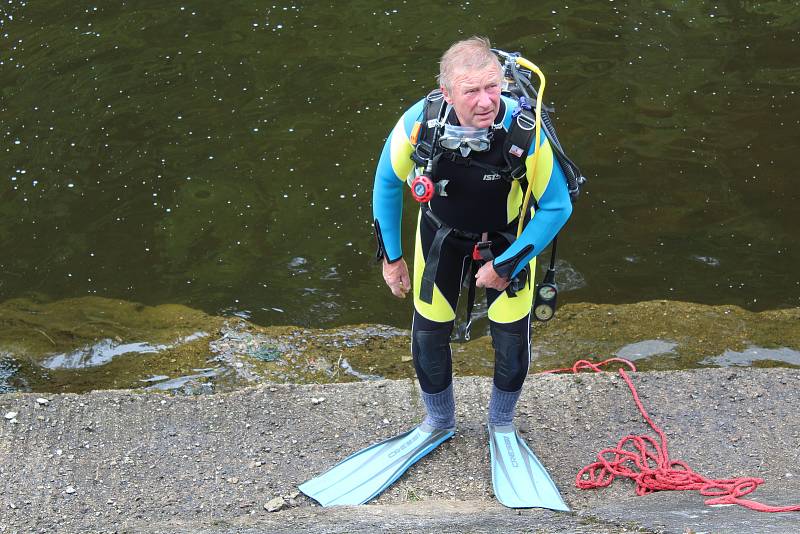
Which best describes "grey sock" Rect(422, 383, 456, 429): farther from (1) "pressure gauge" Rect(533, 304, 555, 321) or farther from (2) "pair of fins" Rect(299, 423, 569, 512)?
(1) "pressure gauge" Rect(533, 304, 555, 321)

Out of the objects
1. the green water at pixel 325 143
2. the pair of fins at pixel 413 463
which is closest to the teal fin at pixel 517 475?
the pair of fins at pixel 413 463

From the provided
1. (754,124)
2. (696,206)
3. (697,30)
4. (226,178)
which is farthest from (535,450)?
(697,30)

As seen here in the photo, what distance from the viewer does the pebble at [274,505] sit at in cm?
371

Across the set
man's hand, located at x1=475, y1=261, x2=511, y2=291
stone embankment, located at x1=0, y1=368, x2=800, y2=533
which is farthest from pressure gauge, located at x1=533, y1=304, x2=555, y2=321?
stone embankment, located at x1=0, y1=368, x2=800, y2=533

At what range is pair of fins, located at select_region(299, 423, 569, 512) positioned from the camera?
3.74 m

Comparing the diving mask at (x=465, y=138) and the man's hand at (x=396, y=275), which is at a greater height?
the diving mask at (x=465, y=138)

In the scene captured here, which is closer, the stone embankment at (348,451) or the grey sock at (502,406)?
the stone embankment at (348,451)

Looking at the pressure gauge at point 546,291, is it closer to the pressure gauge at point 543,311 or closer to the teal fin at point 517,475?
the pressure gauge at point 543,311

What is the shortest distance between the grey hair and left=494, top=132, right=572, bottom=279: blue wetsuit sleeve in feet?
1.20

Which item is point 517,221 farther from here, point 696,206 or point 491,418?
point 696,206

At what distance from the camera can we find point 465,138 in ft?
10.5

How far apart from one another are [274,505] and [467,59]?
6.53ft

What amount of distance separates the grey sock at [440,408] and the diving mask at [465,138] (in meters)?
1.22

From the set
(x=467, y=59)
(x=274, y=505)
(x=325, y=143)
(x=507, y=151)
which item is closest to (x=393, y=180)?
(x=507, y=151)
